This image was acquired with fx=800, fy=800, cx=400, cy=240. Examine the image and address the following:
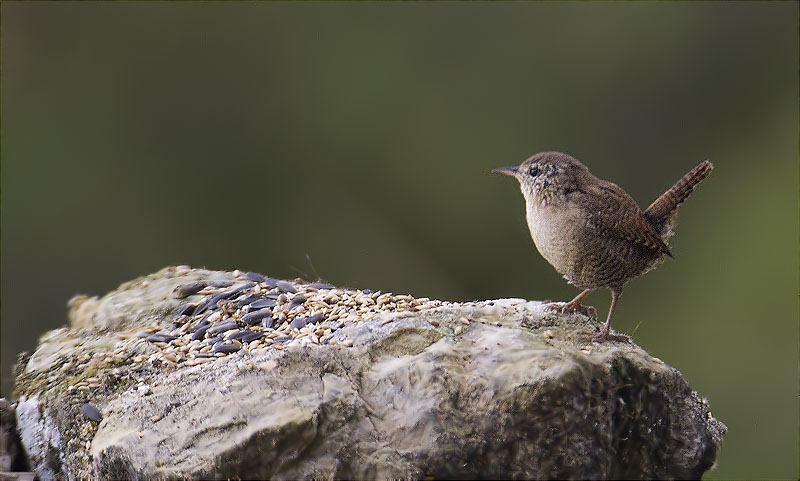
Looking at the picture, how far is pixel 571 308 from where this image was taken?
324 centimetres

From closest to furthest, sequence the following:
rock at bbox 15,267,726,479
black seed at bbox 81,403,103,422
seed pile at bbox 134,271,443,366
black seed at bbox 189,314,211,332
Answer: rock at bbox 15,267,726,479 < black seed at bbox 81,403,103,422 < seed pile at bbox 134,271,443,366 < black seed at bbox 189,314,211,332

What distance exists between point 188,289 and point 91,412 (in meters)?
0.92

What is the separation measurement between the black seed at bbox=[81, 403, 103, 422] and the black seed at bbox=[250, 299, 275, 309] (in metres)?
0.76

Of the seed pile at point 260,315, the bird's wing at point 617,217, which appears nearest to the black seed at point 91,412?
the seed pile at point 260,315

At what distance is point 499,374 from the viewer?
2422 mm

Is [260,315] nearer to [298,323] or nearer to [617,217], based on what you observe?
[298,323]

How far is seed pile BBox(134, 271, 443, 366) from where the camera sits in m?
2.99

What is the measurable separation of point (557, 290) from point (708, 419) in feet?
16.9

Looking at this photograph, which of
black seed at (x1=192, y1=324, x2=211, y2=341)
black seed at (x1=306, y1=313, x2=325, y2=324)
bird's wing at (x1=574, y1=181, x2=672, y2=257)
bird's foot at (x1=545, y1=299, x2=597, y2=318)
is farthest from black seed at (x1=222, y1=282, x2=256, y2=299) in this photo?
bird's wing at (x1=574, y1=181, x2=672, y2=257)

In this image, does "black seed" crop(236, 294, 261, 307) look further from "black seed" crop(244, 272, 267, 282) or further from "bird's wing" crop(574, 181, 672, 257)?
"bird's wing" crop(574, 181, 672, 257)

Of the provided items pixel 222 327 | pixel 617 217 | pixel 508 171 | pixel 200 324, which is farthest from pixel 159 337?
pixel 617 217

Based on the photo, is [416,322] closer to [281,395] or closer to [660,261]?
[281,395]

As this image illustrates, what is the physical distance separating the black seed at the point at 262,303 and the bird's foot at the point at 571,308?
1160mm

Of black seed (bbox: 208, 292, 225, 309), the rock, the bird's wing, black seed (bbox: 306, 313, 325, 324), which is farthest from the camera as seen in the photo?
black seed (bbox: 208, 292, 225, 309)
